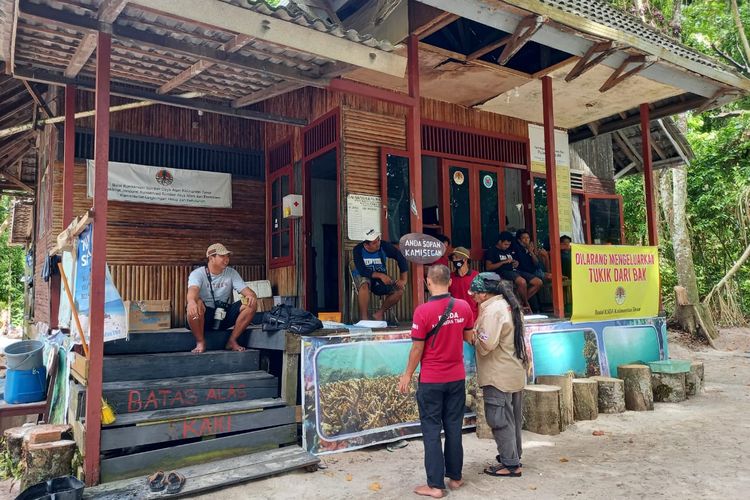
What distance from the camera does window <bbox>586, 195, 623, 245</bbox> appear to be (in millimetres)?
10961

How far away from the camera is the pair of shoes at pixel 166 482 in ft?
13.1

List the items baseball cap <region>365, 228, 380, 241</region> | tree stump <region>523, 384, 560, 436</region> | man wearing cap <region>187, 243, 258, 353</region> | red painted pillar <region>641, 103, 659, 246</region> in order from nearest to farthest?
man wearing cap <region>187, 243, 258, 353</region>
tree stump <region>523, 384, 560, 436</region>
baseball cap <region>365, 228, 380, 241</region>
red painted pillar <region>641, 103, 659, 246</region>

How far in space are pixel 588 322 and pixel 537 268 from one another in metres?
1.35

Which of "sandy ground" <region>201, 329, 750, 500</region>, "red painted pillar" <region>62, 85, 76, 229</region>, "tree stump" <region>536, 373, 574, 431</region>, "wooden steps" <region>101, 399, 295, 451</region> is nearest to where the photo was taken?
"sandy ground" <region>201, 329, 750, 500</region>

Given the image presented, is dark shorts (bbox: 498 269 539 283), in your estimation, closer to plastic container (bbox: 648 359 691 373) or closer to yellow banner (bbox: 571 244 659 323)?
yellow banner (bbox: 571 244 659 323)

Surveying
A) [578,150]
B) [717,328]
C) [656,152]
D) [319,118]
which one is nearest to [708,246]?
[717,328]

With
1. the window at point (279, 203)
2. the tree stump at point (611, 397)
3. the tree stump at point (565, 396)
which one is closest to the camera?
the tree stump at point (565, 396)

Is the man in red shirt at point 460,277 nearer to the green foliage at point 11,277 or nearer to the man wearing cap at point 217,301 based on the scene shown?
the man wearing cap at point 217,301

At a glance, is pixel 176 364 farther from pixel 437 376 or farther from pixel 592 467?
pixel 592 467

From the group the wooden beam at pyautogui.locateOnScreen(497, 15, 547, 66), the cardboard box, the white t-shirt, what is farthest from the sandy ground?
the wooden beam at pyautogui.locateOnScreen(497, 15, 547, 66)

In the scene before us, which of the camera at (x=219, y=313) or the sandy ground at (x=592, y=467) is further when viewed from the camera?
the camera at (x=219, y=313)

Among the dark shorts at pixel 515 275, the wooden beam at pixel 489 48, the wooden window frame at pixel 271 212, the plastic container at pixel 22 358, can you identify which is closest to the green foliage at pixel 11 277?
the wooden window frame at pixel 271 212

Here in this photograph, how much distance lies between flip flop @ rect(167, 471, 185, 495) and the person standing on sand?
246 centimetres

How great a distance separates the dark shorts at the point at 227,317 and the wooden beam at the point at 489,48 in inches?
164
